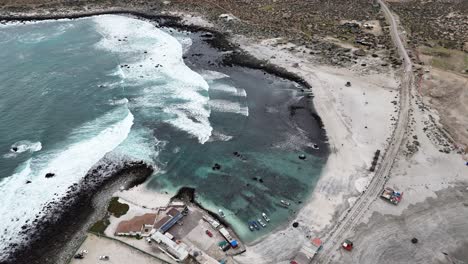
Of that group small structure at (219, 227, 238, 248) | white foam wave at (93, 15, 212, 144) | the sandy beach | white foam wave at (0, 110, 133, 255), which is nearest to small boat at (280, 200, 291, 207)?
the sandy beach

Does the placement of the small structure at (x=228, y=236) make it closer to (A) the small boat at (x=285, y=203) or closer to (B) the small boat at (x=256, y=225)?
(B) the small boat at (x=256, y=225)

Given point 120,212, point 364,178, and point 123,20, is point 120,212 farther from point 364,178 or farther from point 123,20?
point 123,20

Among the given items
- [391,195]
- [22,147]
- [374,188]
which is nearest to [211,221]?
[374,188]

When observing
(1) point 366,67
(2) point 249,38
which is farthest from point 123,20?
(1) point 366,67

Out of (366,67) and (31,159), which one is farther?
(366,67)

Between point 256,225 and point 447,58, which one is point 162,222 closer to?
point 256,225

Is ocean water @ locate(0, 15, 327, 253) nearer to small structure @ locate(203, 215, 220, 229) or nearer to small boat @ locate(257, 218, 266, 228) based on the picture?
small boat @ locate(257, 218, 266, 228)
